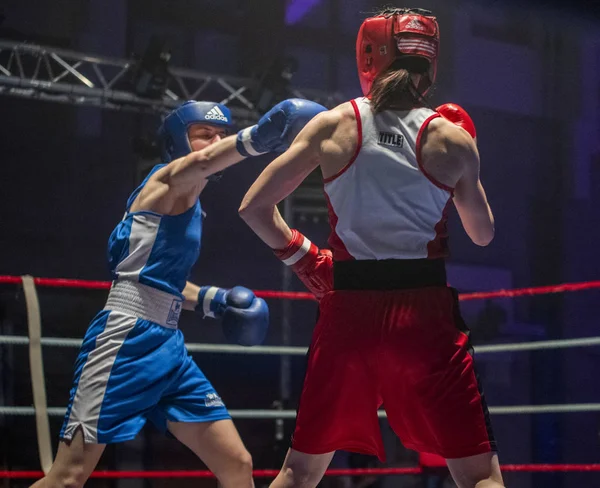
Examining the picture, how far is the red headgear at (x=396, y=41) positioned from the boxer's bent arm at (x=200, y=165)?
2.11 feet

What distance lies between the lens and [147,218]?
2229 mm

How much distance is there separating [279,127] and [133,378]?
764mm

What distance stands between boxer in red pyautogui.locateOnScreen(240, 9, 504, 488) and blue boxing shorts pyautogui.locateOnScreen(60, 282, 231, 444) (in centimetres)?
67

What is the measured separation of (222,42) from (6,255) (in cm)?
201

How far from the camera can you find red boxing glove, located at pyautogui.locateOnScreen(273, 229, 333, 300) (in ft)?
5.94

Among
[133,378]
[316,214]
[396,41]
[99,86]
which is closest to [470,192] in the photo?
[396,41]

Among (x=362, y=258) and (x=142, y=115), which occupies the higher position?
(x=142, y=115)

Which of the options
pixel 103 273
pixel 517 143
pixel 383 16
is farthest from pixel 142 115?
pixel 383 16

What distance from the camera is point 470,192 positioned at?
Result: 5.16ft

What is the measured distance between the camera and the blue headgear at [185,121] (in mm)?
2469

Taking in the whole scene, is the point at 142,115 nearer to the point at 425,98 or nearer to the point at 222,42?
the point at 222,42

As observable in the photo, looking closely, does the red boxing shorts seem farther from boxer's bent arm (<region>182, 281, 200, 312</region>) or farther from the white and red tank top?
boxer's bent arm (<region>182, 281, 200, 312</region>)

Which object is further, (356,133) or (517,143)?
(517,143)

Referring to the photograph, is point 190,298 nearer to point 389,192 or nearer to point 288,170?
point 288,170
